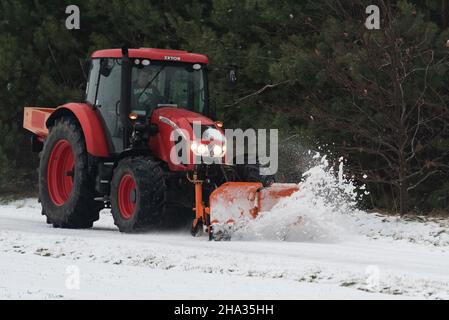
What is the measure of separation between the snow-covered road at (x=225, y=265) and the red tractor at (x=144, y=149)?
1.58 feet

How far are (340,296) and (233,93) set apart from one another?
11179 mm

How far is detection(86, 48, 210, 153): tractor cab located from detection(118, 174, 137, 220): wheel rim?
2.05ft

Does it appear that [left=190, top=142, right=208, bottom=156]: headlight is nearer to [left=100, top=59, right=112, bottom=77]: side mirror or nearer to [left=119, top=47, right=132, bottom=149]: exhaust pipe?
[left=119, top=47, right=132, bottom=149]: exhaust pipe

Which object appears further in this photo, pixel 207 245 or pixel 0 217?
pixel 0 217

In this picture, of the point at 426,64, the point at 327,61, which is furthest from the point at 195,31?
the point at 426,64

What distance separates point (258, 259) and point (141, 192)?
3.06 m

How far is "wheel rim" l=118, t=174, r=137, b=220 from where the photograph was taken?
13008mm

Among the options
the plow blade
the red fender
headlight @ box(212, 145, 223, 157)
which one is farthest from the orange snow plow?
the red fender

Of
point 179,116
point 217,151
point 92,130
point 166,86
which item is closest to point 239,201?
point 217,151

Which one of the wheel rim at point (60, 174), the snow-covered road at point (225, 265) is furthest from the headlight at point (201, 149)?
the wheel rim at point (60, 174)

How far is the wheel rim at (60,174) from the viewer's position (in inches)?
584

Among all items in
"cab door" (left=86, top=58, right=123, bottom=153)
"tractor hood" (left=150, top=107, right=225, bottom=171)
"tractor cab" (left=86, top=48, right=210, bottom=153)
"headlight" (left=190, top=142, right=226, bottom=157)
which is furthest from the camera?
"cab door" (left=86, top=58, right=123, bottom=153)
